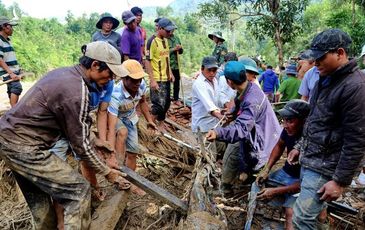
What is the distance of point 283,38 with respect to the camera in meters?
11.8

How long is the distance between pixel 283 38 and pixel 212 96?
8264 millimetres

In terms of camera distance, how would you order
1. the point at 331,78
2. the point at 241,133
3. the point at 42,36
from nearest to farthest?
the point at 331,78 < the point at 241,133 < the point at 42,36

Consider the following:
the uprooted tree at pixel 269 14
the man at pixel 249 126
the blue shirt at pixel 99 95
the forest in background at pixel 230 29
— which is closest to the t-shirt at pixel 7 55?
the blue shirt at pixel 99 95

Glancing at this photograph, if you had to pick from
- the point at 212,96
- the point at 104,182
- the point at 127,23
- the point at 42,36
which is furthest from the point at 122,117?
the point at 42,36

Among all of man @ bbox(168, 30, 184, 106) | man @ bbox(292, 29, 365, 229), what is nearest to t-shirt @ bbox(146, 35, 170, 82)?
man @ bbox(168, 30, 184, 106)

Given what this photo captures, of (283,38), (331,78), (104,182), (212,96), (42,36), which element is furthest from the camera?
(42,36)

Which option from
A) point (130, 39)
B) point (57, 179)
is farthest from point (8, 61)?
point (57, 179)

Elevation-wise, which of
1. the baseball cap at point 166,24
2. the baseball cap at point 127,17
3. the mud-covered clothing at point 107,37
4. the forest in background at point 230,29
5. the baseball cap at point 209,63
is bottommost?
the forest in background at point 230,29

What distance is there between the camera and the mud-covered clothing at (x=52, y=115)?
2.50 metres

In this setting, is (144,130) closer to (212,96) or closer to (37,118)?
(212,96)

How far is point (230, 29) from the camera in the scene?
12969 mm

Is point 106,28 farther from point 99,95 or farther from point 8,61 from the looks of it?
point 99,95

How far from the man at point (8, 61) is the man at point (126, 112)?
7.62 ft

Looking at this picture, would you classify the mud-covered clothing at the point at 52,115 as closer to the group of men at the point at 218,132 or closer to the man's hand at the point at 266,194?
the group of men at the point at 218,132
